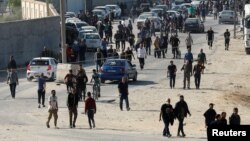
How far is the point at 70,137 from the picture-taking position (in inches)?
1026

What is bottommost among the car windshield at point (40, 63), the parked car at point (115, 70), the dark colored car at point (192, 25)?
the dark colored car at point (192, 25)

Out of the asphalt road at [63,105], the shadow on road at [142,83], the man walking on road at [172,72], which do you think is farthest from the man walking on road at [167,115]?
the shadow on road at [142,83]

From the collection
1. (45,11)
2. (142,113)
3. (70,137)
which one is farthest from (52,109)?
(45,11)

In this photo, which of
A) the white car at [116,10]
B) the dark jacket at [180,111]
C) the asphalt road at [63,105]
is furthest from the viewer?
the white car at [116,10]

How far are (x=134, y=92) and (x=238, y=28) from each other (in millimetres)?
39975

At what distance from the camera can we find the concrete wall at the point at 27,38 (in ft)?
157

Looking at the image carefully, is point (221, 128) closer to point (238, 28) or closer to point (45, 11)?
point (45, 11)

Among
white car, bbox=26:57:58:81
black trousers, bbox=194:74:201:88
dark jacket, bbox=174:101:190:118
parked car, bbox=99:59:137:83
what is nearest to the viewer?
dark jacket, bbox=174:101:190:118

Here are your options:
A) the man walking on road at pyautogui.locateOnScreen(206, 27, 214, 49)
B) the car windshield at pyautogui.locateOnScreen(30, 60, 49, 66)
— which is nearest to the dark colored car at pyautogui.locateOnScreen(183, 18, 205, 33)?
the man walking on road at pyautogui.locateOnScreen(206, 27, 214, 49)

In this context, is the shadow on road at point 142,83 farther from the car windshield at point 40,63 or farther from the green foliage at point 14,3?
the green foliage at point 14,3

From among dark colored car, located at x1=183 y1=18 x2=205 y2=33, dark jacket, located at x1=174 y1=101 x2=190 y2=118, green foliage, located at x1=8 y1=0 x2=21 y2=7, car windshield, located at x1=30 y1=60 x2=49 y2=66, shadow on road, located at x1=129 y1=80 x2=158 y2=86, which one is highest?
green foliage, located at x1=8 y1=0 x2=21 y2=7

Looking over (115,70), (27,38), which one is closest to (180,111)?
(115,70)

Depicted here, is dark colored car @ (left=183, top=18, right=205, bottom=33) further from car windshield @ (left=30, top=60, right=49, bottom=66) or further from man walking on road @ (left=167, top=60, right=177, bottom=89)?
man walking on road @ (left=167, top=60, right=177, bottom=89)

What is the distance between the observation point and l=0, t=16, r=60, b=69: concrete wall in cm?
4797
